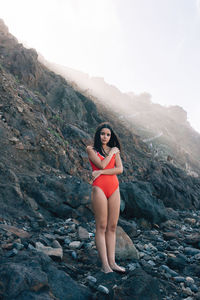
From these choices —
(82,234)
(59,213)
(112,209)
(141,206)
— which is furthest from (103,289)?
(141,206)

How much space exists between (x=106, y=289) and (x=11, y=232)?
6.85 ft

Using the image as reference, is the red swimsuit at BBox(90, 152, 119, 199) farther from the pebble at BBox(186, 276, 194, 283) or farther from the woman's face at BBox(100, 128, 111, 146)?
the pebble at BBox(186, 276, 194, 283)

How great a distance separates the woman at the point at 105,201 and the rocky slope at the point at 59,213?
13.6 inches

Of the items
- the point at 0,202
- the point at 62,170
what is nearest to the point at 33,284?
the point at 0,202

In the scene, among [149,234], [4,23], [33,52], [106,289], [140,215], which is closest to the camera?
[106,289]

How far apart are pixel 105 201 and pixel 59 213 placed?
2.95m

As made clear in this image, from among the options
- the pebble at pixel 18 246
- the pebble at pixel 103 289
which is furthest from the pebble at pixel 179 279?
the pebble at pixel 18 246

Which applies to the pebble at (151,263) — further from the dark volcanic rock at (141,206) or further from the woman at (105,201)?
the dark volcanic rock at (141,206)

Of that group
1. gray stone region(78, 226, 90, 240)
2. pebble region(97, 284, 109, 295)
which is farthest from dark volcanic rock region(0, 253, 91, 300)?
gray stone region(78, 226, 90, 240)

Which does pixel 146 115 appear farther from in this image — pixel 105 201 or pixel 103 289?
pixel 103 289

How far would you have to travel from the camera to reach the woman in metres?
3.77

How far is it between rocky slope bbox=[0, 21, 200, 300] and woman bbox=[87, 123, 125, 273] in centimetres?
35

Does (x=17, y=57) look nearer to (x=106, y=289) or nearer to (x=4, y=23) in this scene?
(x=4, y=23)

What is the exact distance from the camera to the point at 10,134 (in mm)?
8719
